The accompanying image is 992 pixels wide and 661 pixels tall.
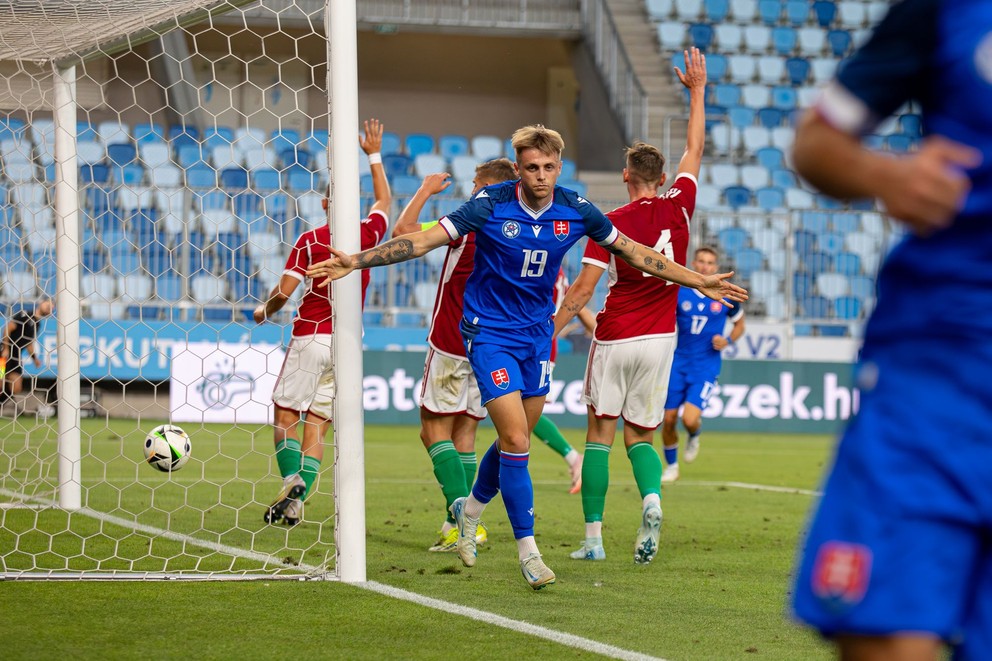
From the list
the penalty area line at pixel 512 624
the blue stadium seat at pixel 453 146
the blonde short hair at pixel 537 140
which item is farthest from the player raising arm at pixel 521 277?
the blue stadium seat at pixel 453 146

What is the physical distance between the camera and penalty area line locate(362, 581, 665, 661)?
413 centimetres

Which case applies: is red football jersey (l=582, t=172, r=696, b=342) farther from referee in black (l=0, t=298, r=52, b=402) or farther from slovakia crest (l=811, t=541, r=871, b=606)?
referee in black (l=0, t=298, r=52, b=402)

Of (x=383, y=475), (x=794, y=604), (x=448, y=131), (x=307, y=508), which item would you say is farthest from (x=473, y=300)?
(x=448, y=131)

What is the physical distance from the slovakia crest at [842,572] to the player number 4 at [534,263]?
377 centimetres

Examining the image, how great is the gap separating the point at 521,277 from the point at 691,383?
632 cm

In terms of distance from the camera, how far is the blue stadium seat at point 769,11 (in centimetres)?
2550

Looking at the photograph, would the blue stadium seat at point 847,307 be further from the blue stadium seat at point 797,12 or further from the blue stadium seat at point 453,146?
the blue stadium seat at point 797,12

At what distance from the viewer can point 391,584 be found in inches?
216

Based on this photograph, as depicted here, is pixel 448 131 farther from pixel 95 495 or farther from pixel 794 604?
pixel 794 604

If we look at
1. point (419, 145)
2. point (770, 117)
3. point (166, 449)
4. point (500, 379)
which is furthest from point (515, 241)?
point (770, 117)

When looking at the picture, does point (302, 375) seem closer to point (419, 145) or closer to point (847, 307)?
point (847, 307)

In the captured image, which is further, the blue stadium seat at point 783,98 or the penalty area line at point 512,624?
the blue stadium seat at point 783,98

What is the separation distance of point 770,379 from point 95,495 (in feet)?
37.1

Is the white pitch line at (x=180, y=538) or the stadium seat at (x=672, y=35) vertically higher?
the stadium seat at (x=672, y=35)
